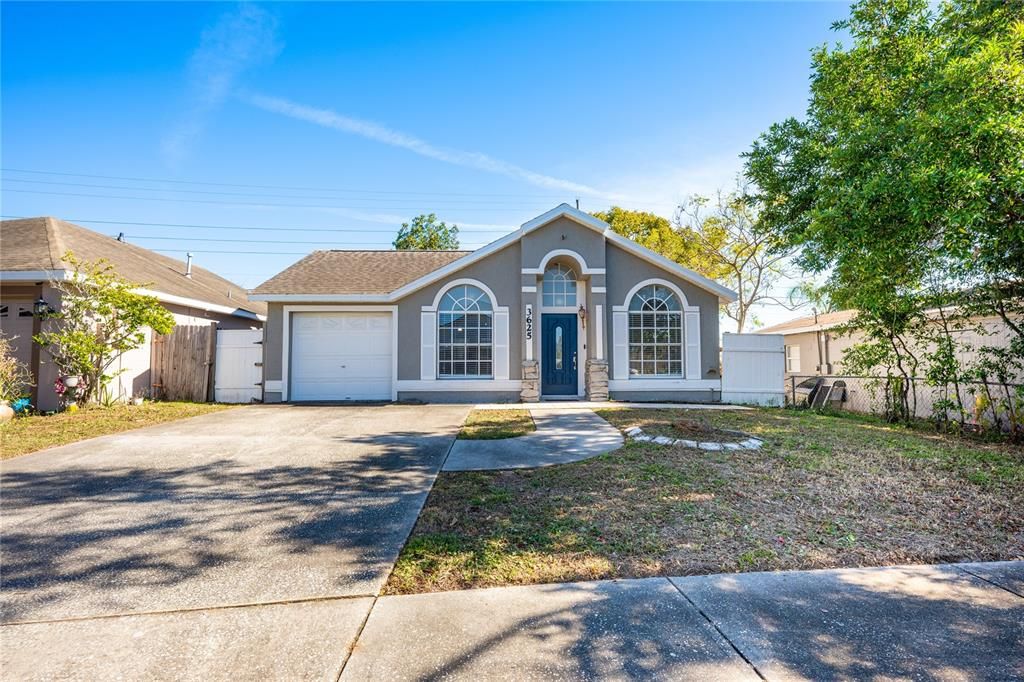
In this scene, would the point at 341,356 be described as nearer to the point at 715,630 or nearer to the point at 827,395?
the point at 715,630

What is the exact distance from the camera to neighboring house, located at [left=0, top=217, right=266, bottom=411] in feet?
33.8

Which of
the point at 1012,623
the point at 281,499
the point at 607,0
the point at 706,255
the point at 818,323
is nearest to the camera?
the point at 1012,623

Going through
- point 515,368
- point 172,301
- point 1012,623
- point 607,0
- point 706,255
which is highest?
point 607,0

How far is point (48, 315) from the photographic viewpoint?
10039mm

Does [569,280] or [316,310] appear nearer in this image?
[316,310]

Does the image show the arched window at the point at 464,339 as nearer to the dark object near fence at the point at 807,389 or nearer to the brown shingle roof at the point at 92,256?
the brown shingle roof at the point at 92,256

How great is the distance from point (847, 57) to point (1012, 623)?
11332 mm

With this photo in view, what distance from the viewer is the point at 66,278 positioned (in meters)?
9.98

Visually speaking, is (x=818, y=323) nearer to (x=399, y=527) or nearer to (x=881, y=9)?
(x=881, y=9)

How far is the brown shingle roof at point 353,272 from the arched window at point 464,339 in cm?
142

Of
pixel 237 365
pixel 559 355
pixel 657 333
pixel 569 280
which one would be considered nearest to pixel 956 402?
pixel 657 333

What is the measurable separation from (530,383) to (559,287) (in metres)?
2.77

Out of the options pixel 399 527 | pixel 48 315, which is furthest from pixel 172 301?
pixel 399 527

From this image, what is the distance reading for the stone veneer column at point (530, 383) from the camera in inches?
468
